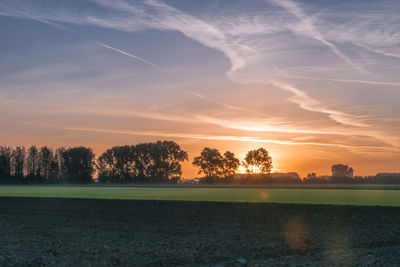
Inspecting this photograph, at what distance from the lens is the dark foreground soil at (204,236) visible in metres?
13.3

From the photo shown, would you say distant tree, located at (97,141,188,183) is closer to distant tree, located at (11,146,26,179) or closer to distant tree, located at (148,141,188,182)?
distant tree, located at (148,141,188,182)

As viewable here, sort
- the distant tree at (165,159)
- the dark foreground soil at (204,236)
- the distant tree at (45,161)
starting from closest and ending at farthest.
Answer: the dark foreground soil at (204,236), the distant tree at (165,159), the distant tree at (45,161)

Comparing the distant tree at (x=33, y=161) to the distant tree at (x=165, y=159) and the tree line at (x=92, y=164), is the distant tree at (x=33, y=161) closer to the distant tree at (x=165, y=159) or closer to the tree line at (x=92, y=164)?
the tree line at (x=92, y=164)

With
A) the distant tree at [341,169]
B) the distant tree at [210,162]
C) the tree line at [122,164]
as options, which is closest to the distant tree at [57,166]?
the tree line at [122,164]

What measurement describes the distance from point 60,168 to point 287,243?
10916 cm

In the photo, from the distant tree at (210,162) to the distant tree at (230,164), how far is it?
33.8 inches

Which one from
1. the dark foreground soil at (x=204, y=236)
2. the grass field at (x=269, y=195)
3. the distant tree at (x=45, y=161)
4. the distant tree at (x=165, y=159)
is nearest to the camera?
the dark foreground soil at (x=204, y=236)

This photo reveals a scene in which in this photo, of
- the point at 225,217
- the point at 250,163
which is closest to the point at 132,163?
the point at 250,163

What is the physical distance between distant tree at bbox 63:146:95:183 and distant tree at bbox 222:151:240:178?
34.9 m

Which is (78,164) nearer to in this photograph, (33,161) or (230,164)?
(33,161)

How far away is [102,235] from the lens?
57.2ft

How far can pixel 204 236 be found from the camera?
55.5 feet

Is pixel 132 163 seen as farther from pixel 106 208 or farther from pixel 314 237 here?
pixel 314 237

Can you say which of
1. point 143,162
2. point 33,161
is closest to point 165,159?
point 143,162
